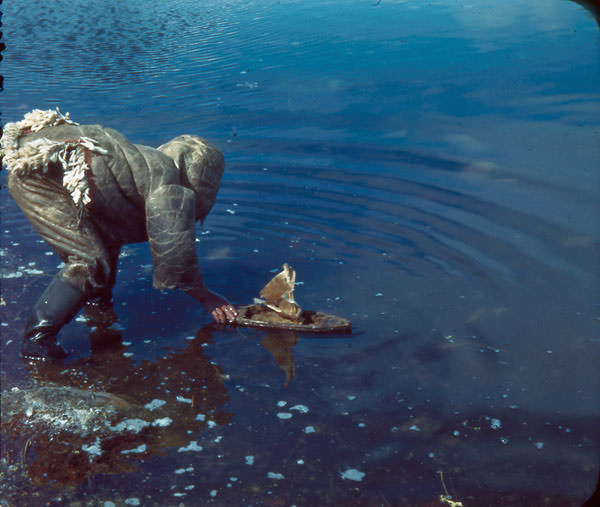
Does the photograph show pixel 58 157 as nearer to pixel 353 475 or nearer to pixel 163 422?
pixel 163 422

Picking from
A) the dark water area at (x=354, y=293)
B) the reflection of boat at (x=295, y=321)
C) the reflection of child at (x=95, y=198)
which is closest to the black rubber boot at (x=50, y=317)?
the reflection of child at (x=95, y=198)

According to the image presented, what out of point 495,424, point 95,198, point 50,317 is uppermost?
point 95,198

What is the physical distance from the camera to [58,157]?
4.12 metres

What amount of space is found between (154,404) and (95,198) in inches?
53.7

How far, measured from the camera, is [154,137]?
8.35 m

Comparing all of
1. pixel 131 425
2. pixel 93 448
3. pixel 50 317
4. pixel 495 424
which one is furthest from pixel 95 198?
pixel 495 424

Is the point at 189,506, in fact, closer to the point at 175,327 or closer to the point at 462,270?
the point at 175,327

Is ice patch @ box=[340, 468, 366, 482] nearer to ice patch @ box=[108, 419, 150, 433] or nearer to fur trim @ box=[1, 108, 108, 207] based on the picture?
ice patch @ box=[108, 419, 150, 433]

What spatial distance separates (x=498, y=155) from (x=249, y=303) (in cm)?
393

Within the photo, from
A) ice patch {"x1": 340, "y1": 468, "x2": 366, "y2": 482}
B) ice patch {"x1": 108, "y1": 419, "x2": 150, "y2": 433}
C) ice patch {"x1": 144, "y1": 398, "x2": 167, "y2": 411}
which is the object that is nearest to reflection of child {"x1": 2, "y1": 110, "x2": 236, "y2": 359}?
ice patch {"x1": 144, "y1": 398, "x2": 167, "y2": 411}

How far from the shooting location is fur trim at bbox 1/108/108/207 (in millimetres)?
4074

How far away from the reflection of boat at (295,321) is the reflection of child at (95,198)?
421 mm

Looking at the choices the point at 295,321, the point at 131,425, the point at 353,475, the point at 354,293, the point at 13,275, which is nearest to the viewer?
the point at 353,475

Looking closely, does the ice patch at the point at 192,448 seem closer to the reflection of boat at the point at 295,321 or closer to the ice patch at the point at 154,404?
the ice patch at the point at 154,404
